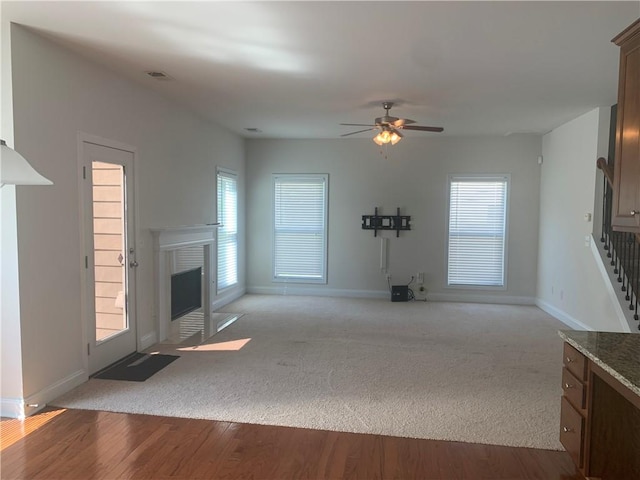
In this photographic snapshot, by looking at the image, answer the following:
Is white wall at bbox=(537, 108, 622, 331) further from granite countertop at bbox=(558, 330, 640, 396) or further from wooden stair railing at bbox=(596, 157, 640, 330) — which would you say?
granite countertop at bbox=(558, 330, 640, 396)

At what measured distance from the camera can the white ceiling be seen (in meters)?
2.75

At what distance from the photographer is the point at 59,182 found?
3.39 metres

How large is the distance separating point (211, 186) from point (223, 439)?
404 cm

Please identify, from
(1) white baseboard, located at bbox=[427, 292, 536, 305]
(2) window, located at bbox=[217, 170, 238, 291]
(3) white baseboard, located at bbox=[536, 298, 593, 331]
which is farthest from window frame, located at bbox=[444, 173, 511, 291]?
(2) window, located at bbox=[217, 170, 238, 291]

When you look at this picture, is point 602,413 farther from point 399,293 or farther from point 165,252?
point 399,293

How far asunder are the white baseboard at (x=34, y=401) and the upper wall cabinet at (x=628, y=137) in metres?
3.96

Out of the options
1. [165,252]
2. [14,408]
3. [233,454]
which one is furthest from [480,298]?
[14,408]

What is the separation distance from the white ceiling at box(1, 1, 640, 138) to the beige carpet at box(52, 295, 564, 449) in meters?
2.65

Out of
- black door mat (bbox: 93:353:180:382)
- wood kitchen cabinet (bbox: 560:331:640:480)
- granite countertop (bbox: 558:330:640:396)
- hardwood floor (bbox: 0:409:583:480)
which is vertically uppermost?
granite countertop (bbox: 558:330:640:396)

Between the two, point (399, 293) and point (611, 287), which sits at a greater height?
point (611, 287)

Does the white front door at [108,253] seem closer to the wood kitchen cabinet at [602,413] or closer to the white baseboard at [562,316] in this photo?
the wood kitchen cabinet at [602,413]

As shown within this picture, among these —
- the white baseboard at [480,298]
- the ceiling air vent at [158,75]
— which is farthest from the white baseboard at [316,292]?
the ceiling air vent at [158,75]

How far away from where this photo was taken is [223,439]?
2.85 m

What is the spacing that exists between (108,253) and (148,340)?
1.13 m
